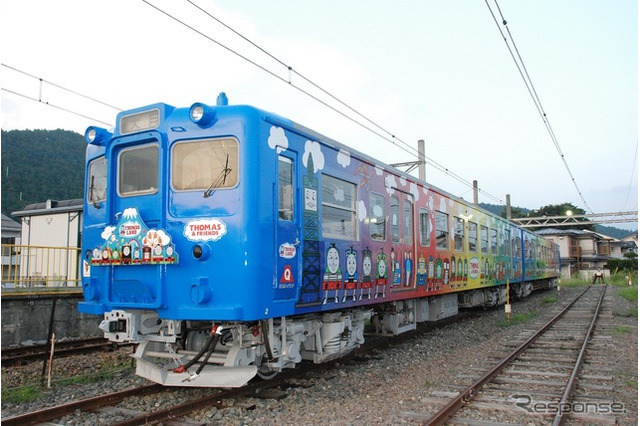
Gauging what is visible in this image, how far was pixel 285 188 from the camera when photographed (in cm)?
611

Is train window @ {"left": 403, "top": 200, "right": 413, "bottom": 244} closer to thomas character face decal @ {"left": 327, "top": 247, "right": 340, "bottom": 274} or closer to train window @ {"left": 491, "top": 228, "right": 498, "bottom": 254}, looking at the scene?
thomas character face decal @ {"left": 327, "top": 247, "right": 340, "bottom": 274}

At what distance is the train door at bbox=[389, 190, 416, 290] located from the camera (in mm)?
8680

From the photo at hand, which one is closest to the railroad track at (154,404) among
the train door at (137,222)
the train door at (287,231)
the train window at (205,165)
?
the train door at (137,222)

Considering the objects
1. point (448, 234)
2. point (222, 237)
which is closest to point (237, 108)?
point (222, 237)

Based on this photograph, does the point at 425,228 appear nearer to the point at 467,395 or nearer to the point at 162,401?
the point at 467,395

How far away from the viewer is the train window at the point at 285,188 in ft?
19.7

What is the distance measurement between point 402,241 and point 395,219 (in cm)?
44

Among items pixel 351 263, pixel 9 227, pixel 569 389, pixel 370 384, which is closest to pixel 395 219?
pixel 351 263

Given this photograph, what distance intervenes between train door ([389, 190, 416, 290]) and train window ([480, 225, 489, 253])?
558cm

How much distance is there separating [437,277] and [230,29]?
619 centimetres

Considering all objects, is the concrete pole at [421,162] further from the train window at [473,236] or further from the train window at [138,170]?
the train window at [138,170]

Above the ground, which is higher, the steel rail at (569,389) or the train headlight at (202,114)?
the train headlight at (202,114)

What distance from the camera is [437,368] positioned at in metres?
8.02

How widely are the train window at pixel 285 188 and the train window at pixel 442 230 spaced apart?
5.48 metres
